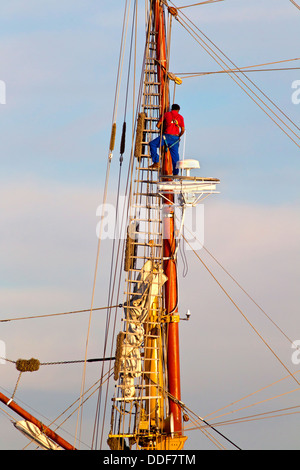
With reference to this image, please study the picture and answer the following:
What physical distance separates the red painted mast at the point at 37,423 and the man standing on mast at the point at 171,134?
8708 millimetres

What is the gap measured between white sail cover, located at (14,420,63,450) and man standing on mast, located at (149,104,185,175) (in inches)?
354

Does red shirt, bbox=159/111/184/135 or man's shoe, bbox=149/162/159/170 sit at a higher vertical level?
red shirt, bbox=159/111/184/135

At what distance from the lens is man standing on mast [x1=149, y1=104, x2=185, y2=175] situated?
45.4 meters

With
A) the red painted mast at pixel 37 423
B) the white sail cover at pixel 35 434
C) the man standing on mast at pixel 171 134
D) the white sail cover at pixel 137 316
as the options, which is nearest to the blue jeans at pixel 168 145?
the man standing on mast at pixel 171 134

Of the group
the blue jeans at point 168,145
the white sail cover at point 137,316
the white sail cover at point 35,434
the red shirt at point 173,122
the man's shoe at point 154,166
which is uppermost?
the red shirt at point 173,122

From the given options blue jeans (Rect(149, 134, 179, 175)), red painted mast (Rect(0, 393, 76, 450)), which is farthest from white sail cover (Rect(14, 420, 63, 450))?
blue jeans (Rect(149, 134, 179, 175))

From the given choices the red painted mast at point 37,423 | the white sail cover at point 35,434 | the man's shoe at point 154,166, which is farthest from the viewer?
the man's shoe at point 154,166

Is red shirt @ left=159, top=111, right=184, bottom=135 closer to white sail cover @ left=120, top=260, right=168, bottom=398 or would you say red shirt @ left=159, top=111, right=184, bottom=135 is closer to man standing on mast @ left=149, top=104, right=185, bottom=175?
man standing on mast @ left=149, top=104, right=185, bottom=175

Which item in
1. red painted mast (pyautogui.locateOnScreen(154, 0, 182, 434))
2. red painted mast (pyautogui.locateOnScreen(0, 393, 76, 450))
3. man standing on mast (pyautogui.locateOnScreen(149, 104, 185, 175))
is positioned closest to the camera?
red painted mast (pyautogui.locateOnScreen(0, 393, 76, 450))

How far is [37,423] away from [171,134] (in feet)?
32.3

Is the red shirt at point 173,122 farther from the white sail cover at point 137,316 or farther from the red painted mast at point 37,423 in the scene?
the red painted mast at point 37,423

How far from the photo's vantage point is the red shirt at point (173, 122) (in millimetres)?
45406
